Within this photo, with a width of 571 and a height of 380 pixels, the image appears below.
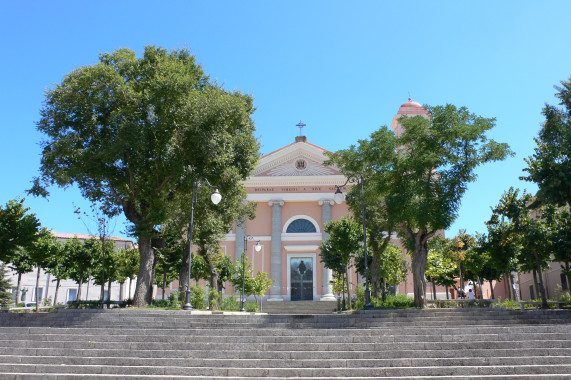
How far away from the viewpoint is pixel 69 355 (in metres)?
10.0

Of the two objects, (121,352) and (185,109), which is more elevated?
(185,109)

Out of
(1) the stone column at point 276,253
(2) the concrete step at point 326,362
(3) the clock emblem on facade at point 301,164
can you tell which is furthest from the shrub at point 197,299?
(3) the clock emblem on facade at point 301,164

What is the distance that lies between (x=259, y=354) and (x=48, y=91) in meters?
14.6

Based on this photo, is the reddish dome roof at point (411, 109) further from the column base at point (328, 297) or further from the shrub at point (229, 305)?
the shrub at point (229, 305)

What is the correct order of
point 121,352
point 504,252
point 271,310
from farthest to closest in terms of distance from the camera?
1. point 271,310
2. point 504,252
3. point 121,352

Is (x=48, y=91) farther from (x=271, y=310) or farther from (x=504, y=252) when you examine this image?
(x=504, y=252)

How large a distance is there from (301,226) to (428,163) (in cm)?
1973

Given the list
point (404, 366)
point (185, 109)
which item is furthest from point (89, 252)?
point (404, 366)

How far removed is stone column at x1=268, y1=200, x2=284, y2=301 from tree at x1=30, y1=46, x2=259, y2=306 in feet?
53.1

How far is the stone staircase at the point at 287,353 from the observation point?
8820 millimetres

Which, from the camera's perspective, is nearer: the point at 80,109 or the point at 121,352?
the point at 121,352

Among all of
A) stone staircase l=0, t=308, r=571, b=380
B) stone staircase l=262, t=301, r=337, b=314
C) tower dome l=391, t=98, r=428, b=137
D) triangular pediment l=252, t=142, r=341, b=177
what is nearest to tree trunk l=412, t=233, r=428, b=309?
stone staircase l=0, t=308, r=571, b=380

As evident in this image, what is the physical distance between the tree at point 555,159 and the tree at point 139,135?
11981 millimetres

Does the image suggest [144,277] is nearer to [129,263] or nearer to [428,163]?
[428,163]
